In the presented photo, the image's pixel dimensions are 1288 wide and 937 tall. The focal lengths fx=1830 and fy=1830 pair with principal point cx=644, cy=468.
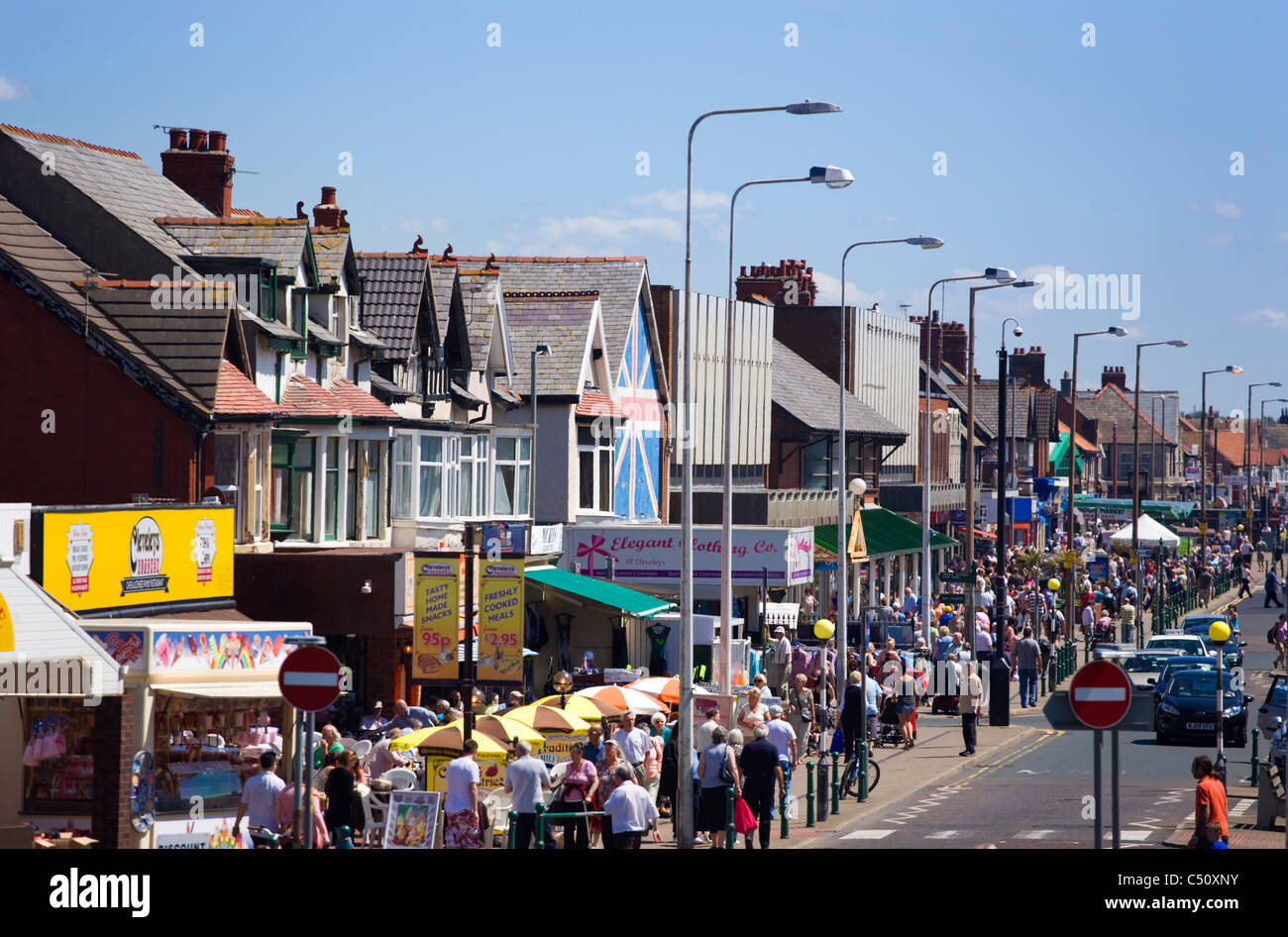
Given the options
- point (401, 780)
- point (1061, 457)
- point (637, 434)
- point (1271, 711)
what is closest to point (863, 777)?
point (401, 780)

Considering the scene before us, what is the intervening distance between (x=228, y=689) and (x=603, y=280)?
2486cm

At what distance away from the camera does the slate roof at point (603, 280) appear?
140ft

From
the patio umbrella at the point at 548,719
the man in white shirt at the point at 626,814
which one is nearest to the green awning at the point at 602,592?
the patio umbrella at the point at 548,719

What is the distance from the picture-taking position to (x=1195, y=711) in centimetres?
3159

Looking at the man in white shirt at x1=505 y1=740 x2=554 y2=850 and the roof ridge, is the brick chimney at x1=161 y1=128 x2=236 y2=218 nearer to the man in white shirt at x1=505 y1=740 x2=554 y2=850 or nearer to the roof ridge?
the roof ridge

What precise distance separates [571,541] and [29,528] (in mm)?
18889

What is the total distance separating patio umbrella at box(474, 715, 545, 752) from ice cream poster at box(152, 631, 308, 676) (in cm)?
240

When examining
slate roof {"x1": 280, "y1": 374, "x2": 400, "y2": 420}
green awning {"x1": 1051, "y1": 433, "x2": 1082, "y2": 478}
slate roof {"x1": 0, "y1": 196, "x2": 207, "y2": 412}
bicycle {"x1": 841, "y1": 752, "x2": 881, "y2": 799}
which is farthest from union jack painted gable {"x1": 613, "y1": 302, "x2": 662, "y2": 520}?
green awning {"x1": 1051, "y1": 433, "x2": 1082, "y2": 478}

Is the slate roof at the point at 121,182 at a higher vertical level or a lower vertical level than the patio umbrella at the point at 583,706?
higher

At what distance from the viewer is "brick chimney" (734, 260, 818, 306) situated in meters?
63.3

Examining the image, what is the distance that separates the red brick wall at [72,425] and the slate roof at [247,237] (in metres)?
3.66

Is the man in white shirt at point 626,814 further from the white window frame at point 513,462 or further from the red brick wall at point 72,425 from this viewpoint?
the white window frame at point 513,462
